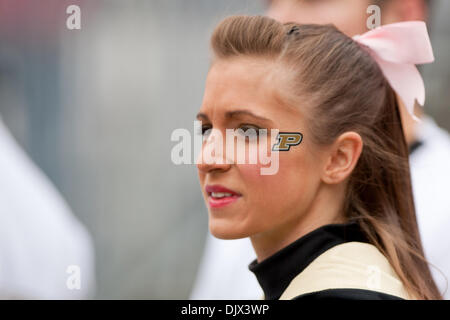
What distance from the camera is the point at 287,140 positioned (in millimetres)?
1188

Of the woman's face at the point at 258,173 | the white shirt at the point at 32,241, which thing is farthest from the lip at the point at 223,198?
the white shirt at the point at 32,241

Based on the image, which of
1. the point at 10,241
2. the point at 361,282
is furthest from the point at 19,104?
the point at 361,282

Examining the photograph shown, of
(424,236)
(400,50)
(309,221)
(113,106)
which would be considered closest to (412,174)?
(424,236)

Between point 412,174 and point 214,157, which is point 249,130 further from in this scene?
point 412,174

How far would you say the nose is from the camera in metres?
1.19

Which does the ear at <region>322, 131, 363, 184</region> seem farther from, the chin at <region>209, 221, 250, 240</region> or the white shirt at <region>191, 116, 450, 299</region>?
the white shirt at <region>191, 116, 450, 299</region>

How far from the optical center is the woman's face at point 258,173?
3.90 feet

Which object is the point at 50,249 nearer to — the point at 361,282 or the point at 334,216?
the point at 334,216

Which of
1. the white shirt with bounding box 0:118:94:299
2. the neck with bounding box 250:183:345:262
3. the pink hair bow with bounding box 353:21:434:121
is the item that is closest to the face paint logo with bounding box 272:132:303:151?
the neck with bounding box 250:183:345:262

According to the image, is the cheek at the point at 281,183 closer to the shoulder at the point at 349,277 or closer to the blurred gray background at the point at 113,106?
the shoulder at the point at 349,277

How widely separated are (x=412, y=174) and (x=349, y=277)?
107 centimetres

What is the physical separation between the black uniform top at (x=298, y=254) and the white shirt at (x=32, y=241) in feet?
3.82

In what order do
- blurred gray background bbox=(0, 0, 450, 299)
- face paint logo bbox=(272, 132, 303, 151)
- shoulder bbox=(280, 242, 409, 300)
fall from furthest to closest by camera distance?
blurred gray background bbox=(0, 0, 450, 299)
face paint logo bbox=(272, 132, 303, 151)
shoulder bbox=(280, 242, 409, 300)

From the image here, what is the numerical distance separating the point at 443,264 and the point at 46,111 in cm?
202
